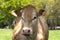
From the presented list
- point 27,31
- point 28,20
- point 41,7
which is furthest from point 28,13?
point 41,7

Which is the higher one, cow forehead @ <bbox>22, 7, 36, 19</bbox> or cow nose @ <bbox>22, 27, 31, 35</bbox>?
cow forehead @ <bbox>22, 7, 36, 19</bbox>

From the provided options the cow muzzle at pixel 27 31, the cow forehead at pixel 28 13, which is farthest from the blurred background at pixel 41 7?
the cow muzzle at pixel 27 31

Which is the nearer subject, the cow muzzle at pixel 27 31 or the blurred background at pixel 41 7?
the cow muzzle at pixel 27 31

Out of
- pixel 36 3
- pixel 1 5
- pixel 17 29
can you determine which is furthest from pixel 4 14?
pixel 17 29

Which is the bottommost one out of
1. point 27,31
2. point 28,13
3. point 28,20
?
point 27,31

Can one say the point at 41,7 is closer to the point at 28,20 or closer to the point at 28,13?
the point at 28,13

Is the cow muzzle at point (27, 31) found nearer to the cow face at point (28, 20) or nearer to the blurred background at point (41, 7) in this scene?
the cow face at point (28, 20)

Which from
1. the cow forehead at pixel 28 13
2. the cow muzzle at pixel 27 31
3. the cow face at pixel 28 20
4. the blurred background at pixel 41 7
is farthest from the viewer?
the blurred background at pixel 41 7

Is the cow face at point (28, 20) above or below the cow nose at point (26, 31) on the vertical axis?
above

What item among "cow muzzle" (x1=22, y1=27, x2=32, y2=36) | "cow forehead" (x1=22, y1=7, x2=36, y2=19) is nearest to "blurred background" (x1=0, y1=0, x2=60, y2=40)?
"cow forehead" (x1=22, y1=7, x2=36, y2=19)

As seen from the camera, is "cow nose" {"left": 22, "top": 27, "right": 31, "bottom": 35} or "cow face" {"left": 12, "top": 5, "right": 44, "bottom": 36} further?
"cow face" {"left": 12, "top": 5, "right": 44, "bottom": 36}

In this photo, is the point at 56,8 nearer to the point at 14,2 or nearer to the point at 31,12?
the point at 14,2

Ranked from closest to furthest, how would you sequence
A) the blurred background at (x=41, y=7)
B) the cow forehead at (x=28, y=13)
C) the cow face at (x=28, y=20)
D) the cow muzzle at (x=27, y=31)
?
the cow muzzle at (x=27, y=31)
the cow face at (x=28, y=20)
the cow forehead at (x=28, y=13)
the blurred background at (x=41, y=7)

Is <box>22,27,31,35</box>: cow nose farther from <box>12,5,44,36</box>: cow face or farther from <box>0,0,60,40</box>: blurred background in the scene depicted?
<box>0,0,60,40</box>: blurred background
